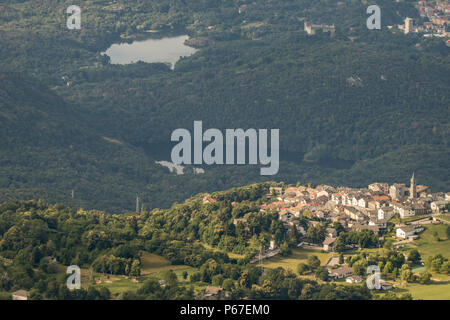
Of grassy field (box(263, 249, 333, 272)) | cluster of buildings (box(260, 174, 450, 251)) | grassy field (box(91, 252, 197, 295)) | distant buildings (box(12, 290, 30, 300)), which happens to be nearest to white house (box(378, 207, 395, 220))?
cluster of buildings (box(260, 174, 450, 251))

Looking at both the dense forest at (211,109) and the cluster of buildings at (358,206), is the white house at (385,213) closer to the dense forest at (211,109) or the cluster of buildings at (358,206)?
the cluster of buildings at (358,206)

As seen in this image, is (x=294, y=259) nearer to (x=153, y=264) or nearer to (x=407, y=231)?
(x=407, y=231)

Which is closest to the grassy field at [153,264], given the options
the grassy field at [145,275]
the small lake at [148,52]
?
the grassy field at [145,275]

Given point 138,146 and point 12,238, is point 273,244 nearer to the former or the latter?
point 12,238

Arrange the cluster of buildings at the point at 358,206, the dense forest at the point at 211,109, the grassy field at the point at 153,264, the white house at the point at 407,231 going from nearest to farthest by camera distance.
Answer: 1. the grassy field at the point at 153,264
2. the white house at the point at 407,231
3. the cluster of buildings at the point at 358,206
4. the dense forest at the point at 211,109

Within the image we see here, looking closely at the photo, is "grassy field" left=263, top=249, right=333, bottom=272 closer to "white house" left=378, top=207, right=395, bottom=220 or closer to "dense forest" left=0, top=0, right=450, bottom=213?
"white house" left=378, top=207, right=395, bottom=220
